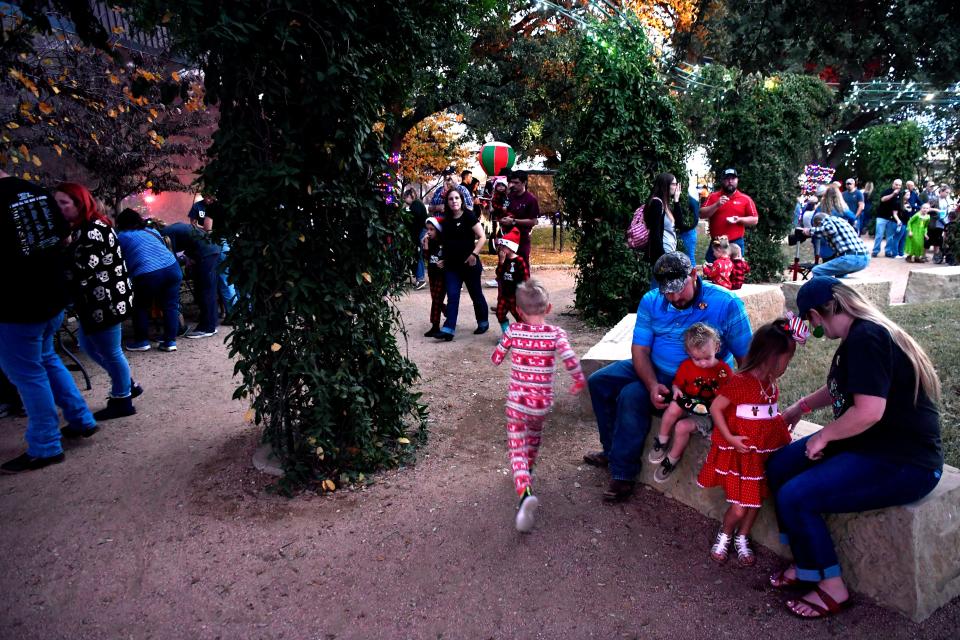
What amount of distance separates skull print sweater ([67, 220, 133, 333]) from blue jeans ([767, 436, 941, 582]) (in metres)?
4.84

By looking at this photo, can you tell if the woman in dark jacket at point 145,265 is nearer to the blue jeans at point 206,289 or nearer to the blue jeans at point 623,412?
the blue jeans at point 206,289

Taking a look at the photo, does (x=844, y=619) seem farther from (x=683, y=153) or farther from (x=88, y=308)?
(x=683, y=153)

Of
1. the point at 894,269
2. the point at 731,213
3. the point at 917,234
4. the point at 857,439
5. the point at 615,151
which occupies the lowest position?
the point at 894,269

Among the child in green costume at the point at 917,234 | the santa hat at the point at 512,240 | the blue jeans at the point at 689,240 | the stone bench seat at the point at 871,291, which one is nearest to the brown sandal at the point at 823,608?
the santa hat at the point at 512,240

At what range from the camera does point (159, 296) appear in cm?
750

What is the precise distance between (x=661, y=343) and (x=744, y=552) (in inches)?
47.3

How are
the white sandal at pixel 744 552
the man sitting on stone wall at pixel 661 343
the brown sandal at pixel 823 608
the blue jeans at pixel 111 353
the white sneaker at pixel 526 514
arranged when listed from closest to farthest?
the brown sandal at pixel 823 608 → the white sandal at pixel 744 552 → the white sneaker at pixel 526 514 → the man sitting on stone wall at pixel 661 343 → the blue jeans at pixel 111 353

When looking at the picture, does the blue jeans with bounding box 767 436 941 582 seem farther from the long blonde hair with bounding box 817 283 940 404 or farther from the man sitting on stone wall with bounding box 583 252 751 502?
the man sitting on stone wall with bounding box 583 252 751 502

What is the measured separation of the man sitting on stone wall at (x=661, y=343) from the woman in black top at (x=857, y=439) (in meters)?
0.73

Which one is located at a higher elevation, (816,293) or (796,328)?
(816,293)

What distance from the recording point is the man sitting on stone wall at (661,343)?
3.64m

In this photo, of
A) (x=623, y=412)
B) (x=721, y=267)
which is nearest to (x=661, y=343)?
(x=623, y=412)

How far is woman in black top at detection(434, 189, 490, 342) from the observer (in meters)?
7.48

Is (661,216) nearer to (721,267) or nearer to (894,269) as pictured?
(721,267)
